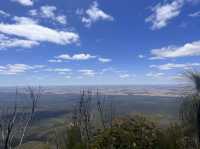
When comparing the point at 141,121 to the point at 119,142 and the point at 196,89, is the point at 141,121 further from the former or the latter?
the point at 196,89

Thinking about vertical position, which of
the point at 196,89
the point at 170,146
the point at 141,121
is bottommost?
the point at 170,146

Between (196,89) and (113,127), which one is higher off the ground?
(196,89)

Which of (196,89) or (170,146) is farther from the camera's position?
(196,89)

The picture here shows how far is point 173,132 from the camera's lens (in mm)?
16938

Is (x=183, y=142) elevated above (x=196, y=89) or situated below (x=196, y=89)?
below

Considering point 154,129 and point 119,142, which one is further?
point 154,129

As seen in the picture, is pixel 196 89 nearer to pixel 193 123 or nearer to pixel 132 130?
pixel 193 123

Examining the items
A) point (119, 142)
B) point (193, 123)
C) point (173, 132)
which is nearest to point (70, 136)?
point (119, 142)

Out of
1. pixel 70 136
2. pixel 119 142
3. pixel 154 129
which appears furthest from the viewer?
pixel 70 136

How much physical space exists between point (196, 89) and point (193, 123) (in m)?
1.97

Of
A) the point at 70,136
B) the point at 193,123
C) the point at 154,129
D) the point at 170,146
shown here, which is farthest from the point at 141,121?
the point at 70,136

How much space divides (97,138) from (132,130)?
1895 mm

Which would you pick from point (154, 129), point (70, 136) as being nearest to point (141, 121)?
point (154, 129)

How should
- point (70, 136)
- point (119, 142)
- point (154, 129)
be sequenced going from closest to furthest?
point (119, 142) → point (154, 129) → point (70, 136)
